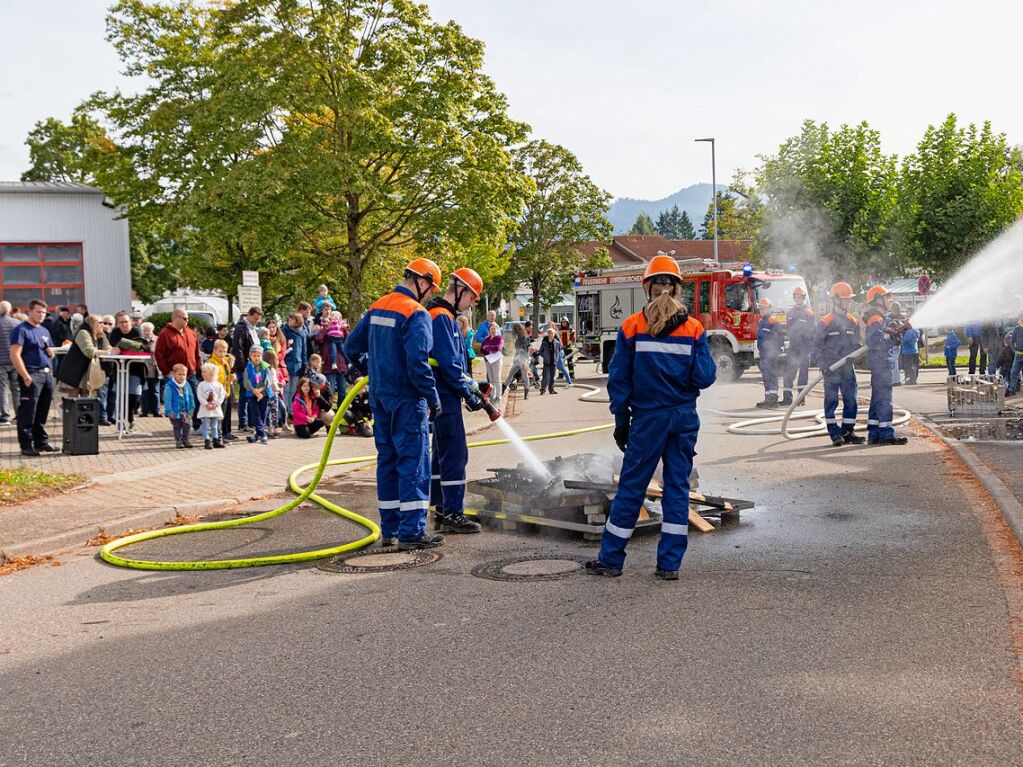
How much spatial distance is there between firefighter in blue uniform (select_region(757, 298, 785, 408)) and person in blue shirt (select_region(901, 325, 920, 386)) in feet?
23.0

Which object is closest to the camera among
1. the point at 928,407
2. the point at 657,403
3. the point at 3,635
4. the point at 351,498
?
the point at 3,635

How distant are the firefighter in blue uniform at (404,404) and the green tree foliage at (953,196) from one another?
111 ft

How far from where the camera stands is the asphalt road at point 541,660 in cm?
350

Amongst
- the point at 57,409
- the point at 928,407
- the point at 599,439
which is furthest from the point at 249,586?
the point at 928,407

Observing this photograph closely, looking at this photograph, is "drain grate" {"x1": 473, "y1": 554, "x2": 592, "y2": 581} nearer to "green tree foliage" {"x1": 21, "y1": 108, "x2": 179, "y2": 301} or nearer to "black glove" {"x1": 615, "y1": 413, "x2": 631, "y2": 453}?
"black glove" {"x1": 615, "y1": 413, "x2": 631, "y2": 453}

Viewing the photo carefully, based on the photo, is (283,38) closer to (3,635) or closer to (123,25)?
(123,25)

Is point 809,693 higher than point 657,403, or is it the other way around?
point 657,403

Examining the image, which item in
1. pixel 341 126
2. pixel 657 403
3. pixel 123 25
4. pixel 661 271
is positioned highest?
pixel 123 25

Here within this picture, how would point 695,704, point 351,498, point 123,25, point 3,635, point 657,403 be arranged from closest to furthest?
point 695,704, point 3,635, point 657,403, point 351,498, point 123,25

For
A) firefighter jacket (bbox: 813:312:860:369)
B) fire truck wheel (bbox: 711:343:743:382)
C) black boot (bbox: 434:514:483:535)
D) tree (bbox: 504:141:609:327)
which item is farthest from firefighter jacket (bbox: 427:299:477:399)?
tree (bbox: 504:141:609:327)

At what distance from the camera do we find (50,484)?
9406 millimetres

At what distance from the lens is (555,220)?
58.9 metres

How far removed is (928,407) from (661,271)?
12.8m

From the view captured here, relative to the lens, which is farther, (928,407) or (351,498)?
(928,407)
